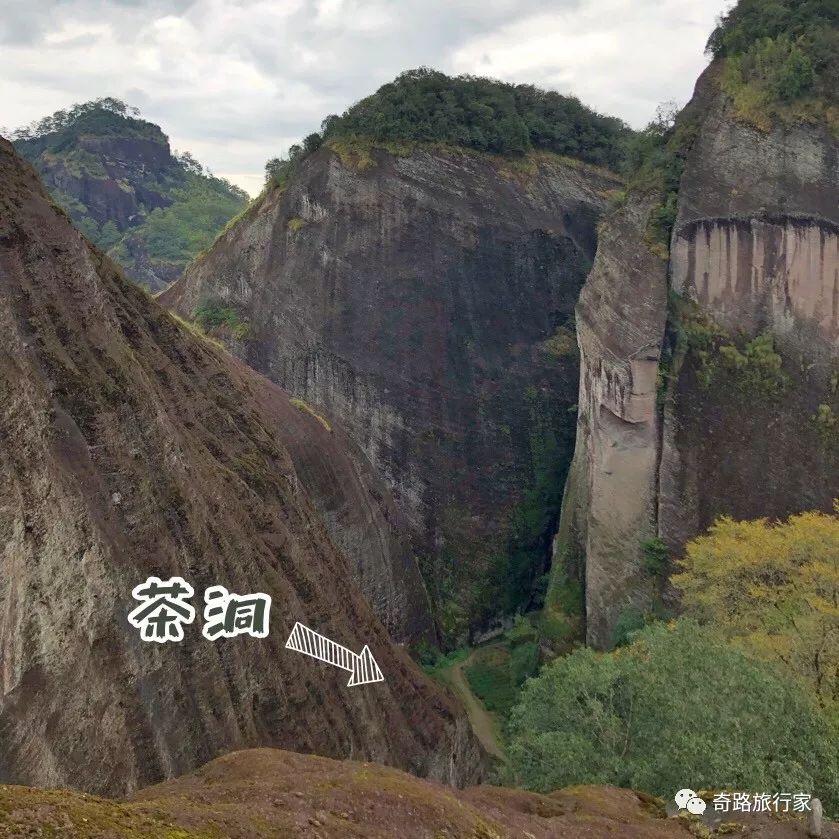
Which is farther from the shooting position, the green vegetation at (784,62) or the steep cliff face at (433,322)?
the steep cliff face at (433,322)

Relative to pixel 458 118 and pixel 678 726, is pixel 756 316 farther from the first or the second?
pixel 458 118

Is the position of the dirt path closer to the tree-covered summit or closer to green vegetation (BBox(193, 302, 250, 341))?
green vegetation (BBox(193, 302, 250, 341))

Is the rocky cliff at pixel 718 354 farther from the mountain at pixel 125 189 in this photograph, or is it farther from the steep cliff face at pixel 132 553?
the mountain at pixel 125 189

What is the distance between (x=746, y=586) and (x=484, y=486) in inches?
625

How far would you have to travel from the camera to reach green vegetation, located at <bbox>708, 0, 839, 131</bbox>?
2372cm

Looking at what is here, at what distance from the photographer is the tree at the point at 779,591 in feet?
47.1

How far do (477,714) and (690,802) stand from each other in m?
16.5

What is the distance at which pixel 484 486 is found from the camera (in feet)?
110

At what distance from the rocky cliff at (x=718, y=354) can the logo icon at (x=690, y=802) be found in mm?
13529

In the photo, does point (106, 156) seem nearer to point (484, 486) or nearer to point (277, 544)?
point (484, 486)

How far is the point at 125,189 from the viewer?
77438mm

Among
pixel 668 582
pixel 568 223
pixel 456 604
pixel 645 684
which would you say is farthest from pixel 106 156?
pixel 645 684

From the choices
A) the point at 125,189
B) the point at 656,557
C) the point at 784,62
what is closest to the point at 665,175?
the point at 784,62

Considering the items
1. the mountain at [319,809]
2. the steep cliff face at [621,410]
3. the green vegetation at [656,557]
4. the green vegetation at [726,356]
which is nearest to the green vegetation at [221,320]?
the steep cliff face at [621,410]
